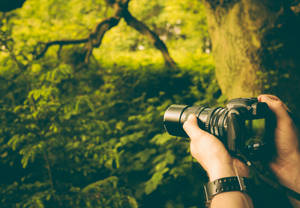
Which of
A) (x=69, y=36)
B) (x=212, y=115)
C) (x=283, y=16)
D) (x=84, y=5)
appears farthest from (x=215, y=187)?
(x=84, y=5)

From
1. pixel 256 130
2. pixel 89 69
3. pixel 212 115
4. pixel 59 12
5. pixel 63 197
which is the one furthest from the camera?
pixel 59 12

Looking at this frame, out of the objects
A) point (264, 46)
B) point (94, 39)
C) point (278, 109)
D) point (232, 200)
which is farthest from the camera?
point (94, 39)

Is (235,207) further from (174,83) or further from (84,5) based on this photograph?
(84,5)

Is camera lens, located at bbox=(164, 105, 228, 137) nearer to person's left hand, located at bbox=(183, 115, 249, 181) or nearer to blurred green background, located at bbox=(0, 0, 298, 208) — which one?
person's left hand, located at bbox=(183, 115, 249, 181)

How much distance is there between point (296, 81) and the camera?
83.4 inches

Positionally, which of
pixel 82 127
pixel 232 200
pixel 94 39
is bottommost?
pixel 82 127

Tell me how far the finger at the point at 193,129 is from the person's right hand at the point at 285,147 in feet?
1.33

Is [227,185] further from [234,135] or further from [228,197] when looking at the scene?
[234,135]

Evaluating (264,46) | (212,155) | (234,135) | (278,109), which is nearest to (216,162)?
(212,155)

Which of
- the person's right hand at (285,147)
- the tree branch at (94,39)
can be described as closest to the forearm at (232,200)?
the person's right hand at (285,147)

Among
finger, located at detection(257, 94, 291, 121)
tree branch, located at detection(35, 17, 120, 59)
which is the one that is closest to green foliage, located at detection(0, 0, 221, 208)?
tree branch, located at detection(35, 17, 120, 59)

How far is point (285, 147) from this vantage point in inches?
48.6

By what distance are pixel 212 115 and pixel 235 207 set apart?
422mm

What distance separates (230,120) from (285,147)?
456mm
